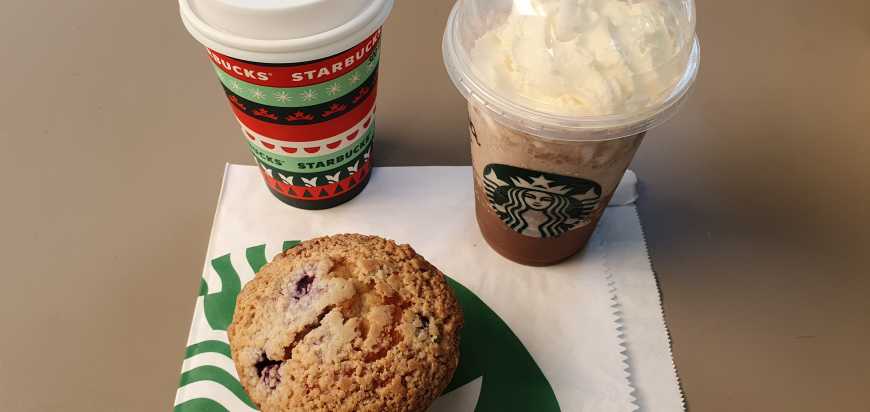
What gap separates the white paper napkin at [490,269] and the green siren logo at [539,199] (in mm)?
126

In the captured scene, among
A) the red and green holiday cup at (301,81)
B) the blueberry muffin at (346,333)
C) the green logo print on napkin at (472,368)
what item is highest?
the red and green holiday cup at (301,81)

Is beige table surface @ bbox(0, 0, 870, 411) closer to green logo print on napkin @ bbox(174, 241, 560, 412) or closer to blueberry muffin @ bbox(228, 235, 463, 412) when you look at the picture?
green logo print on napkin @ bbox(174, 241, 560, 412)

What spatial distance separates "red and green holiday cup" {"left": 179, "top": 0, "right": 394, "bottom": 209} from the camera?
0.91m

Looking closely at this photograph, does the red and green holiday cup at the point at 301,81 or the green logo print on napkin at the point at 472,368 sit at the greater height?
the red and green holiday cup at the point at 301,81

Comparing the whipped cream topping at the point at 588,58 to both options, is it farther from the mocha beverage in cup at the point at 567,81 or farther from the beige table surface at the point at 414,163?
the beige table surface at the point at 414,163

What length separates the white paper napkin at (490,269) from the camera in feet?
3.37

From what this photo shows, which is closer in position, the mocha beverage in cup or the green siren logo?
the mocha beverage in cup

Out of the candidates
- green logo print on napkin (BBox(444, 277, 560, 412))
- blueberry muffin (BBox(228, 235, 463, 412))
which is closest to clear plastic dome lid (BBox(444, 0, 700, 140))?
blueberry muffin (BBox(228, 235, 463, 412))

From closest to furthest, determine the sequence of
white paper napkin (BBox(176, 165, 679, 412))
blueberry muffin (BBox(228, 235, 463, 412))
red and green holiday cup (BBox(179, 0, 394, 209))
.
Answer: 1. blueberry muffin (BBox(228, 235, 463, 412))
2. red and green holiday cup (BBox(179, 0, 394, 209))
3. white paper napkin (BBox(176, 165, 679, 412))

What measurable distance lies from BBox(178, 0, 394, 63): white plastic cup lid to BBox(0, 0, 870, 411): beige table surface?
44 cm

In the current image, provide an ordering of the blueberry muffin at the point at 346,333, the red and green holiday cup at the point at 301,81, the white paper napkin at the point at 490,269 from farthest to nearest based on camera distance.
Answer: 1. the white paper napkin at the point at 490,269
2. the red and green holiday cup at the point at 301,81
3. the blueberry muffin at the point at 346,333

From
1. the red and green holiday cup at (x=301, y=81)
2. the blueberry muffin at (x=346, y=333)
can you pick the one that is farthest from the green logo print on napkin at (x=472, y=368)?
the red and green holiday cup at (x=301, y=81)

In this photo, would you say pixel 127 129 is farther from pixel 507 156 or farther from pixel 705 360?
pixel 705 360

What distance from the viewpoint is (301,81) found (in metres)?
0.99
